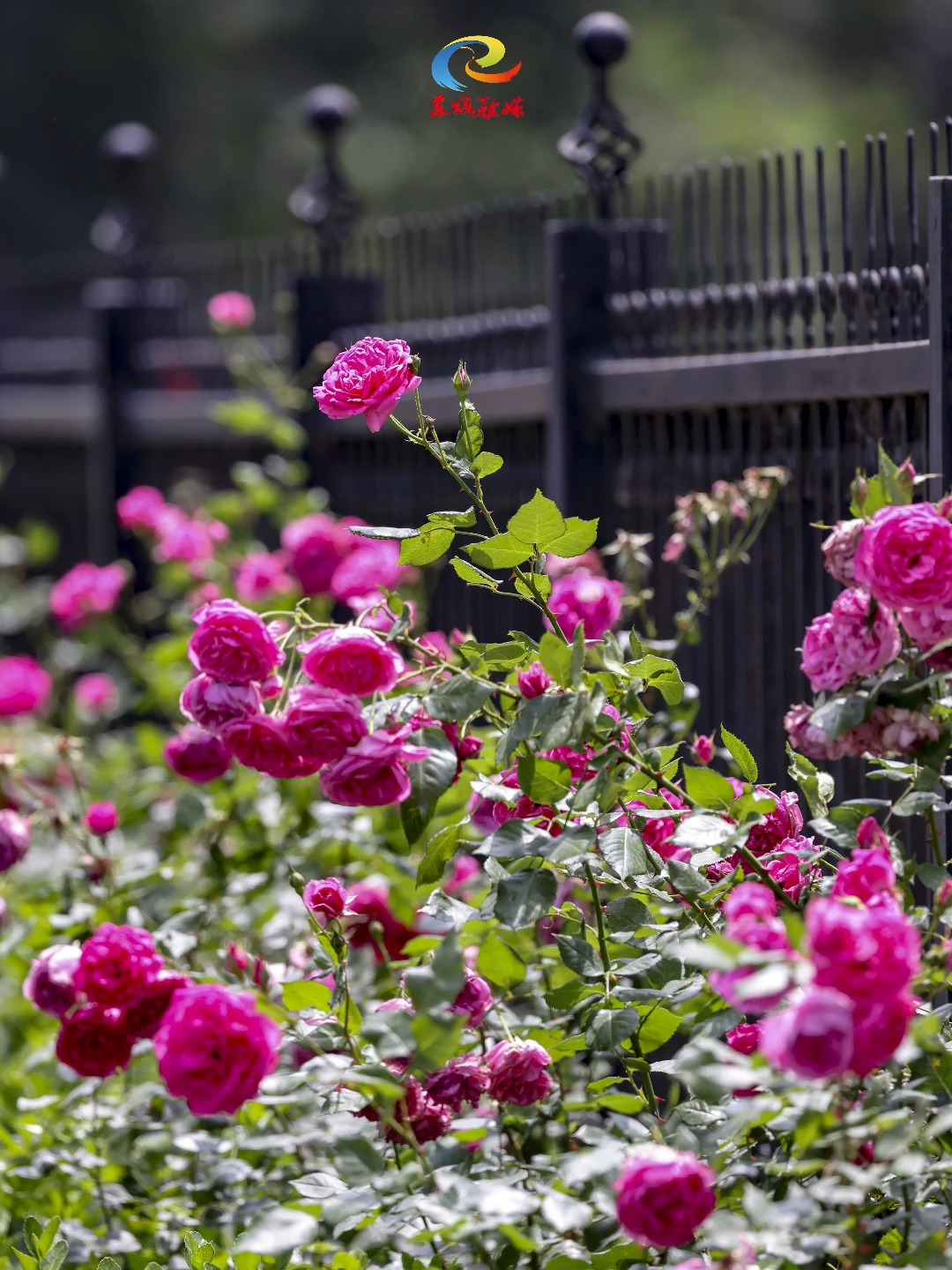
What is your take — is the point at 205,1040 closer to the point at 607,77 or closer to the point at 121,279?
the point at 607,77

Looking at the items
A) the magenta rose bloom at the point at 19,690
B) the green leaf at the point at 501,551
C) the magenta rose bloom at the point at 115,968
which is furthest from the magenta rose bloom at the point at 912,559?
the magenta rose bloom at the point at 19,690

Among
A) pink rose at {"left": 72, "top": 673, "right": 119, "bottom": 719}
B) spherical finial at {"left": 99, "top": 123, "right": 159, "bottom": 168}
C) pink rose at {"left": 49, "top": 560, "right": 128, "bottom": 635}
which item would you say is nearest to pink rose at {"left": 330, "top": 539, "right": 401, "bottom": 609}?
pink rose at {"left": 49, "top": 560, "right": 128, "bottom": 635}

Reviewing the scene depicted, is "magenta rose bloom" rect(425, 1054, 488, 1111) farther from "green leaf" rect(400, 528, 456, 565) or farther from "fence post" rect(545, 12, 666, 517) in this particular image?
"fence post" rect(545, 12, 666, 517)

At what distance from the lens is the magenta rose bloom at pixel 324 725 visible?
1822mm

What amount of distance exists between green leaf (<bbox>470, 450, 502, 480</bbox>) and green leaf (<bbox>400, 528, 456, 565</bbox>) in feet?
0.23

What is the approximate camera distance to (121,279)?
22.2 ft

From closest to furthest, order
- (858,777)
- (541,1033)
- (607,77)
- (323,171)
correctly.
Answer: (541,1033) < (858,777) < (607,77) < (323,171)

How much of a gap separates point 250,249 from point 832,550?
14.3 feet

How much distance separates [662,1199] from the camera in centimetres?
134

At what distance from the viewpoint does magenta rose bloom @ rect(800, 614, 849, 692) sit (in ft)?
5.71

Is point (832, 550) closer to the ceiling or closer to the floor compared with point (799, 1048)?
closer to the ceiling

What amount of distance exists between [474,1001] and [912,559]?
679 mm

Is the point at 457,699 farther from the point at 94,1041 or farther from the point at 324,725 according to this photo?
the point at 94,1041

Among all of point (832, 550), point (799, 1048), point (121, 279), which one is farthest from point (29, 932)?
point (121, 279)
